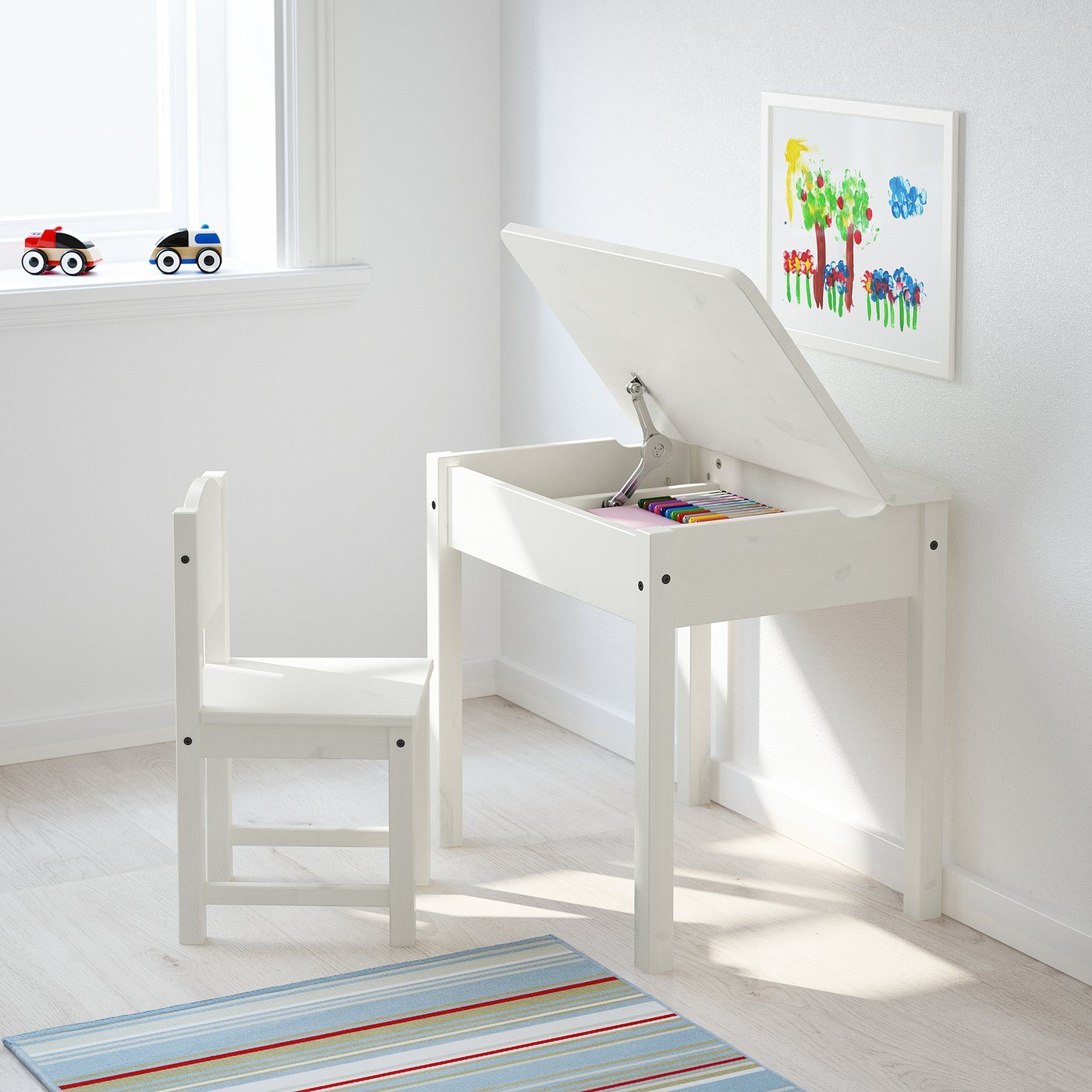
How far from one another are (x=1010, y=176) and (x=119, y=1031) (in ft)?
5.46

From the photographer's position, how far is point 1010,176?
2.40m

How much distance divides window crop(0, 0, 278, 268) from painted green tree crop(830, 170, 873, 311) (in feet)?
4.21

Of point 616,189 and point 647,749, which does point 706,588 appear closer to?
point 647,749

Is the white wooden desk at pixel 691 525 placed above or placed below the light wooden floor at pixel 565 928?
above

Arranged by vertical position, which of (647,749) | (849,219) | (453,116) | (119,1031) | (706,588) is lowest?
(119,1031)

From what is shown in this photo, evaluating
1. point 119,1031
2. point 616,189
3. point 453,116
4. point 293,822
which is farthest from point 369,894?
point 453,116

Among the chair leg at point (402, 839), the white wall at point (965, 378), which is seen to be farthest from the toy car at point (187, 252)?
the chair leg at point (402, 839)

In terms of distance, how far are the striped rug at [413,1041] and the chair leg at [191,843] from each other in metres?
0.19

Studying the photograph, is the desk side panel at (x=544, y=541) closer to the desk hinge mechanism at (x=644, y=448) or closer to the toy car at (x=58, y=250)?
the desk hinge mechanism at (x=644, y=448)

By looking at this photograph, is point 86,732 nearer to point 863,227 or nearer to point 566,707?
point 566,707

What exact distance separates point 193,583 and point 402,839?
470mm

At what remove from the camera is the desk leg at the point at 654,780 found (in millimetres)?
2367

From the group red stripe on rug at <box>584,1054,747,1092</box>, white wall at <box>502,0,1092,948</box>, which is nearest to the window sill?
white wall at <box>502,0,1092,948</box>

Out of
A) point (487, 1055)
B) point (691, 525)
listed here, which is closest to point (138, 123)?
point (691, 525)
